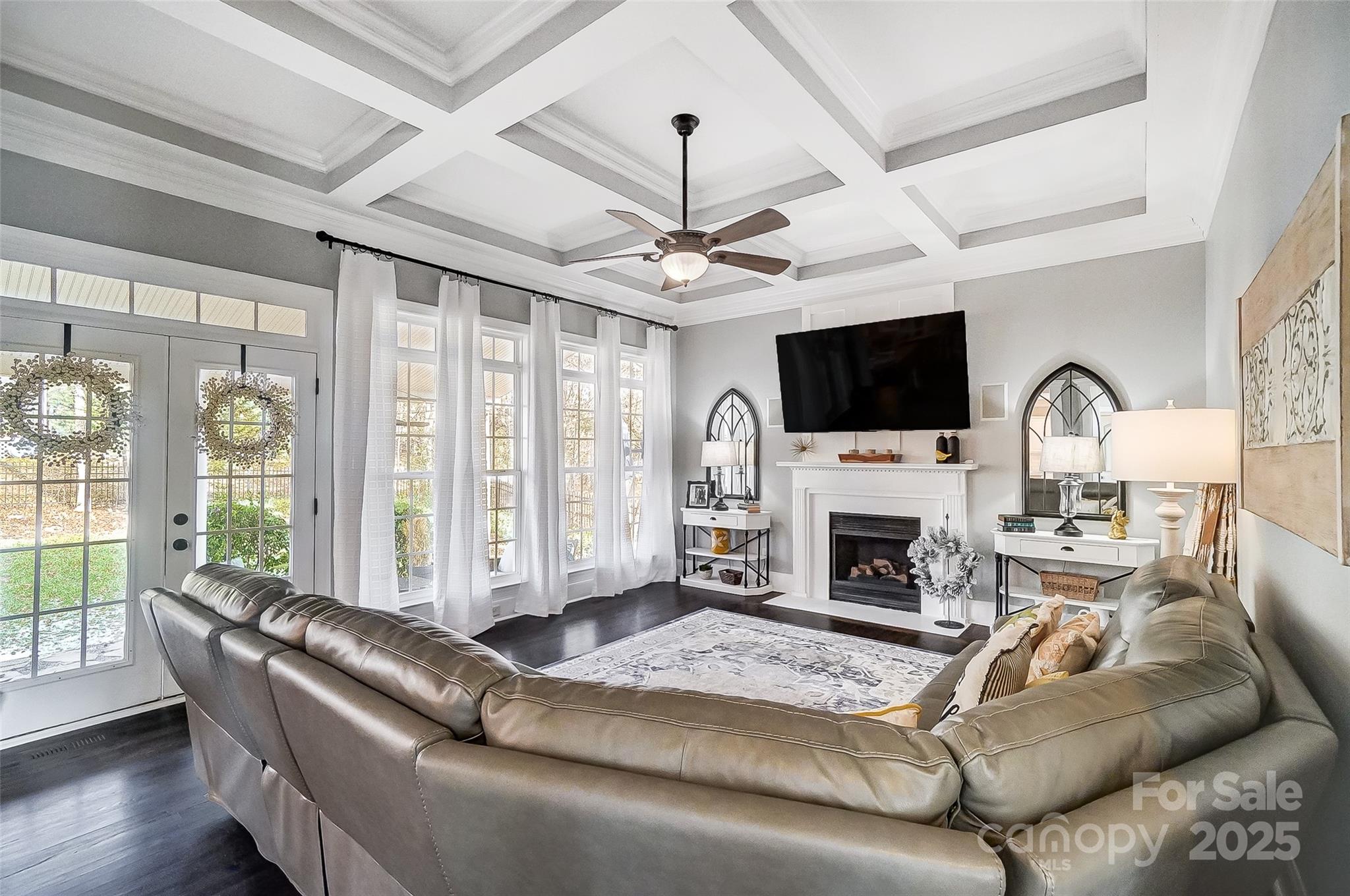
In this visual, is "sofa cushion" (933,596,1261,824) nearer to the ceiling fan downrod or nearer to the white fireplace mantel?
the ceiling fan downrod

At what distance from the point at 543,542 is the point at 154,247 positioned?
3.05 metres

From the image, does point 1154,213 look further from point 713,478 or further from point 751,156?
point 713,478

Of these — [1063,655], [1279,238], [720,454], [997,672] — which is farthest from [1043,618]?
[720,454]

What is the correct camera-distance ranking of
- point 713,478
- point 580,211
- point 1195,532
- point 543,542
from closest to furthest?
point 1195,532 → point 580,211 → point 543,542 → point 713,478

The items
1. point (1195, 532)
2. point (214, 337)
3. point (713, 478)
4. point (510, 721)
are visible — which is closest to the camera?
point (510, 721)

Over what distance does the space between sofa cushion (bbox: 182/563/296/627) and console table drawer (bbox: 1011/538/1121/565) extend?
428 cm

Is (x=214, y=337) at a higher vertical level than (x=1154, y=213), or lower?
lower

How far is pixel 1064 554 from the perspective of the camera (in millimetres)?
4168

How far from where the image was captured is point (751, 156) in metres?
3.67

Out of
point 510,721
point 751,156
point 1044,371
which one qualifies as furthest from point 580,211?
point 510,721

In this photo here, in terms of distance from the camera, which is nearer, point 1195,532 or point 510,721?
point 510,721

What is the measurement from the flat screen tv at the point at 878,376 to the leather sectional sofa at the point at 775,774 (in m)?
3.55

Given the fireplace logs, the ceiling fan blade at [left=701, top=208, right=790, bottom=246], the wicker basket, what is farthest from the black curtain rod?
the wicker basket

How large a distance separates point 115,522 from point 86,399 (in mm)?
622
